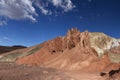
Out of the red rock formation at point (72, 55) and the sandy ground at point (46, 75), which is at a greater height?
the red rock formation at point (72, 55)

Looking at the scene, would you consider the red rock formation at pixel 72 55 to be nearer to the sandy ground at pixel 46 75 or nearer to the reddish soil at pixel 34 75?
the sandy ground at pixel 46 75

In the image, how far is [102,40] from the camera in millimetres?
38562

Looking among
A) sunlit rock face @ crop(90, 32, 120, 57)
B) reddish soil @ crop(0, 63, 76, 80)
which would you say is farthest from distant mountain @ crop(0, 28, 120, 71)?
reddish soil @ crop(0, 63, 76, 80)

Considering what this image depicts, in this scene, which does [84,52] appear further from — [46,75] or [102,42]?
[46,75]

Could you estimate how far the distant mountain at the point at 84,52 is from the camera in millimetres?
34562

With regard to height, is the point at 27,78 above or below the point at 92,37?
below

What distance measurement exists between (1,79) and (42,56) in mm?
22610

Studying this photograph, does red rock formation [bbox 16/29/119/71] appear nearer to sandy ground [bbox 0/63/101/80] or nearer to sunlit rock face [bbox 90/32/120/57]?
sunlit rock face [bbox 90/32/120/57]

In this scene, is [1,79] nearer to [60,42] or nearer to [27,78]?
[27,78]

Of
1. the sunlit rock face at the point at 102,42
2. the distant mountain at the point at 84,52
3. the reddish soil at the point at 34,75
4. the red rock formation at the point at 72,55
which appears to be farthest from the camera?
the sunlit rock face at the point at 102,42

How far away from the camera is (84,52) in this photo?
123ft

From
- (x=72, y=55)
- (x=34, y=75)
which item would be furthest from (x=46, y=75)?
(x=72, y=55)

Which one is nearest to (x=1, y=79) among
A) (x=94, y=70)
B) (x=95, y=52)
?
(x=94, y=70)

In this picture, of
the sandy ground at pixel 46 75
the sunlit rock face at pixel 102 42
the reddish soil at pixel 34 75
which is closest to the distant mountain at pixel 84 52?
the sunlit rock face at pixel 102 42
